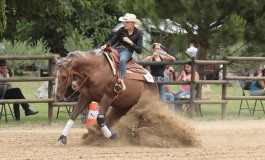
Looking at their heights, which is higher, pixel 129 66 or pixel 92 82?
pixel 129 66

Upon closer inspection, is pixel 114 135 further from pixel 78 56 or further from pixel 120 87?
pixel 78 56

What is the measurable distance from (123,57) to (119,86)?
0.60 metres

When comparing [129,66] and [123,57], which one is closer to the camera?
[123,57]

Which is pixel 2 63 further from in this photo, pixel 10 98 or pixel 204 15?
pixel 204 15

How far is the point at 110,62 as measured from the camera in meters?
11.3

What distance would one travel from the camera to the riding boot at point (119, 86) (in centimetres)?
1117

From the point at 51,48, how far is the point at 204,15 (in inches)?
1047

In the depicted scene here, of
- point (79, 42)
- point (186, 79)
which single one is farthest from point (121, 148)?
point (79, 42)

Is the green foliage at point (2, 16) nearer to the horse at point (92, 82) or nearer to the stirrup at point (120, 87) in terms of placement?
the horse at point (92, 82)

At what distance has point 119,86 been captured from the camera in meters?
11.2

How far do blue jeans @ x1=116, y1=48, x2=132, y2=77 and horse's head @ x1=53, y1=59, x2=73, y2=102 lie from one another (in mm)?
1002

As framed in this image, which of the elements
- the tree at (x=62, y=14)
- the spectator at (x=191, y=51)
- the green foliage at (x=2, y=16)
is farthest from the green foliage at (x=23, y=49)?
the green foliage at (x=2, y=16)

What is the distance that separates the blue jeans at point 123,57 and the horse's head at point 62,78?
1002 millimetres

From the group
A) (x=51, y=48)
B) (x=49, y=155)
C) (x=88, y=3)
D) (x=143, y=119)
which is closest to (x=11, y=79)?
(x=88, y=3)
